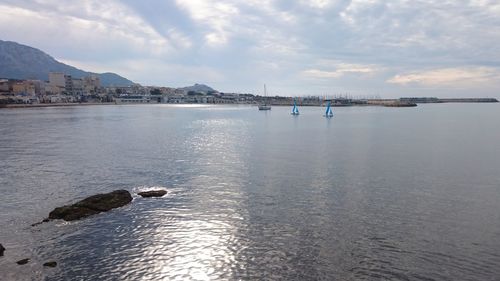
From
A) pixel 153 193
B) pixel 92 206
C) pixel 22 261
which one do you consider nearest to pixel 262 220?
pixel 153 193

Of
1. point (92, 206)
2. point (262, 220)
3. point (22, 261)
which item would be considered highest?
point (92, 206)

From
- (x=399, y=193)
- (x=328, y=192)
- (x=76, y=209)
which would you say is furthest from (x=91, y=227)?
(x=399, y=193)

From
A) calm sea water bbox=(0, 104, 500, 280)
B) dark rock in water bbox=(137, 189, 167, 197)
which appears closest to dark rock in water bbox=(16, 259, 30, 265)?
calm sea water bbox=(0, 104, 500, 280)

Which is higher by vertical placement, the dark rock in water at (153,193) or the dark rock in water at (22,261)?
the dark rock in water at (153,193)

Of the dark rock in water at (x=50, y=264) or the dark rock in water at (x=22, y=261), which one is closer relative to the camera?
the dark rock in water at (x=50, y=264)

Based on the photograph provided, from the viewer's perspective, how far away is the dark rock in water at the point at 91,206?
24.4 m

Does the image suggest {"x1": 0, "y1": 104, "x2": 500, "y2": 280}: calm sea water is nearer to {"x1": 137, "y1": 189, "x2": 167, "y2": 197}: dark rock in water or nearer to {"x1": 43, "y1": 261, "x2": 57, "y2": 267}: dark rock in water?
{"x1": 43, "y1": 261, "x2": 57, "y2": 267}: dark rock in water

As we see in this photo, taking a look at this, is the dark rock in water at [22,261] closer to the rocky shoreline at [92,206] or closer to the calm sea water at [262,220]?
the calm sea water at [262,220]

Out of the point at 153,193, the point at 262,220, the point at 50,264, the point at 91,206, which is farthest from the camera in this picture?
the point at 153,193

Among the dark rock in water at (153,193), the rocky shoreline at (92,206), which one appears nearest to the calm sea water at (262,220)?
the rocky shoreline at (92,206)

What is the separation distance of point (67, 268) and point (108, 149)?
137ft

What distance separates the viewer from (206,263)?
1823 cm

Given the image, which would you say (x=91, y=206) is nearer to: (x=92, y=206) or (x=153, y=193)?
(x=92, y=206)

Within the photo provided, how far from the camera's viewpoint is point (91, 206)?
25984 mm
